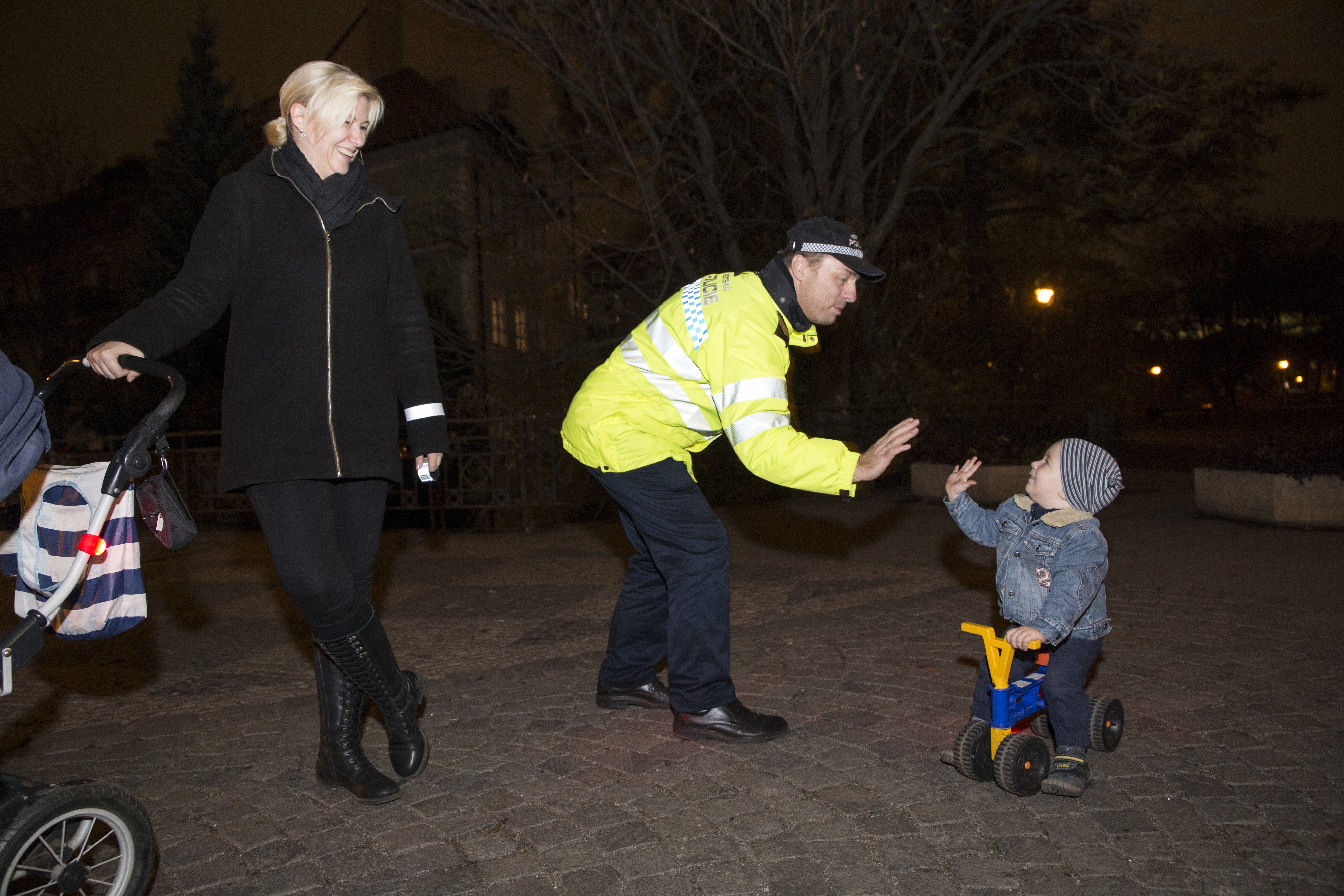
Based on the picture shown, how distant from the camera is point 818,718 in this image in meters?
4.00

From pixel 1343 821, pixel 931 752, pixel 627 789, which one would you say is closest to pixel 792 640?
pixel 931 752

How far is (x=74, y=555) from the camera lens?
2.54 metres

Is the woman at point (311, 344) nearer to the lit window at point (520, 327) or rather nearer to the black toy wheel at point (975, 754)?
the black toy wheel at point (975, 754)

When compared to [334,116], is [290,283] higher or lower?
lower

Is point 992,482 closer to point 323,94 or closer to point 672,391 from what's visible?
point 672,391

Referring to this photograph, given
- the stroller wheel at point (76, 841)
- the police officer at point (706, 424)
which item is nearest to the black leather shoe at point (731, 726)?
the police officer at point (706, 424)

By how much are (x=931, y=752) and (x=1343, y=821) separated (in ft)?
4.03

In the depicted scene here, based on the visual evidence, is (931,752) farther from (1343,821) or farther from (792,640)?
(792,640)

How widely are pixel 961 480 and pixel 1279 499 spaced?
22.0 ft

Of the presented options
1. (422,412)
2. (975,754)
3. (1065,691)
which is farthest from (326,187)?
(1065,691)

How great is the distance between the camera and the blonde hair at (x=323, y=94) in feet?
9.76

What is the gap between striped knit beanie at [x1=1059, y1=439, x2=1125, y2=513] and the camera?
3334mm

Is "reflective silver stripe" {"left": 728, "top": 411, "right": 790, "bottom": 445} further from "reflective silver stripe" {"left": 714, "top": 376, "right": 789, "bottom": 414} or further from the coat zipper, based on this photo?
the coat zipper

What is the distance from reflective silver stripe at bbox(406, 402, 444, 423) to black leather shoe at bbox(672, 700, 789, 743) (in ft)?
4.81
